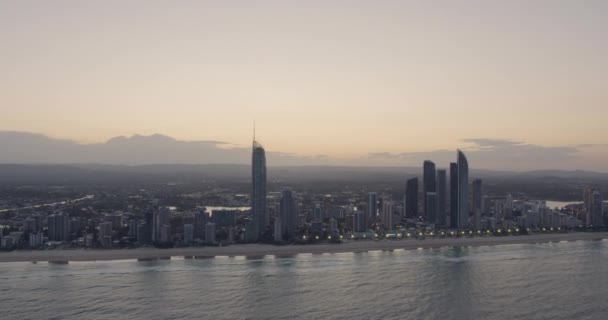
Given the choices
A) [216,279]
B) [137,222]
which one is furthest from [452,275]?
[137,222]

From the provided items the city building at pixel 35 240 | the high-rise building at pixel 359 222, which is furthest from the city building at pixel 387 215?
the city building at pixel 35 240

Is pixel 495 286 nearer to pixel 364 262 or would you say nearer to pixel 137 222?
pixel 364 262

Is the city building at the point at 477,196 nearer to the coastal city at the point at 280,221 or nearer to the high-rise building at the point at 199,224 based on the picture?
the coastal city at the point at 280,221

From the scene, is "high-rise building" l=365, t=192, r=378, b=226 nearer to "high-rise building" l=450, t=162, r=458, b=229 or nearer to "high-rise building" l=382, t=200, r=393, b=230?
"high-rise building" l=382, t=200, r=393, b=230

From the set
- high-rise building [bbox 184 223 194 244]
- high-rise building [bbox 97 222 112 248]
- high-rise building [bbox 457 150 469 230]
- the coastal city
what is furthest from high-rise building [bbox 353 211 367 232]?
high-rise building [bbox 97 222 112 248]

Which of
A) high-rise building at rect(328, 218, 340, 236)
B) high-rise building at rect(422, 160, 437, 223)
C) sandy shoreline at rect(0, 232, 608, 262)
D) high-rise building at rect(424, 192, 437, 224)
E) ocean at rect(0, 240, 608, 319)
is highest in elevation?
high-rise building at rect(422, 160, 437, 223)
